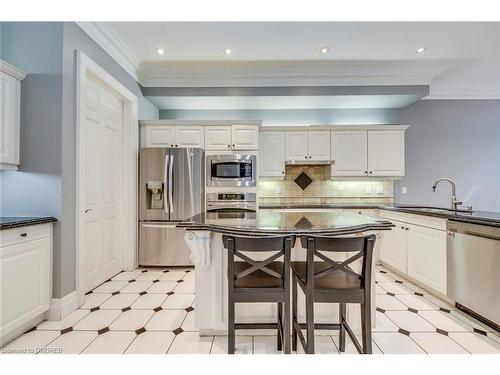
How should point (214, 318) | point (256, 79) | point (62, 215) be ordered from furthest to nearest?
1. point (256, 79)
2. point (62, 215)
3. point (214, 318)

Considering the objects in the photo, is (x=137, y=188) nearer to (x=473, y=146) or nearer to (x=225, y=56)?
(x=225, y=56)

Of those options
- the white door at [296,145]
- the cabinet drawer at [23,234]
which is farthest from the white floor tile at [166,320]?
the white door at [296,145]

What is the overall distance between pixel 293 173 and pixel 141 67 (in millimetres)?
2972

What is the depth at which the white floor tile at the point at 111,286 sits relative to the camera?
2717mm

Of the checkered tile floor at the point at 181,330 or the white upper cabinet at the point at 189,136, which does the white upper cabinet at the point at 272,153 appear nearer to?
the white upper cabinet at the point at 189,136

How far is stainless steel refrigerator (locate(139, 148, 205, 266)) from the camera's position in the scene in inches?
132

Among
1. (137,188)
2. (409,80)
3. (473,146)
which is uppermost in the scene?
(409,80)

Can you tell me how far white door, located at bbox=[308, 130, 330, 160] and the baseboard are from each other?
11.9ft

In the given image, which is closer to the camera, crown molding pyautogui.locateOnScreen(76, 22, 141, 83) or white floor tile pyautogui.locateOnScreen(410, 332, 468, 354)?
white floor tile pyautogui.locateOnScreen(410, 332, 468, 354)

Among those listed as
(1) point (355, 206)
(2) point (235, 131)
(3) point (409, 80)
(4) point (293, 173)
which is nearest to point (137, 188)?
(2) point (235, 131)

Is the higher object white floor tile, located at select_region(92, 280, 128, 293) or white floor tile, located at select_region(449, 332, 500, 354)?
white floor tile, located at select_region(92, 280, 128, 293)

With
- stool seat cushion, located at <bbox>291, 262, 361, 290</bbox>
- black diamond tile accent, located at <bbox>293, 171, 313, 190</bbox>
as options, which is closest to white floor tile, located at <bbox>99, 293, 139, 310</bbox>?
stool seat cushion, located at <bbox>291, 262, 361, 290</bbox>

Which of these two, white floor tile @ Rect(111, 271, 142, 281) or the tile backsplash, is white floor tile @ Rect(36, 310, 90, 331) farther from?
the tile backsplash
